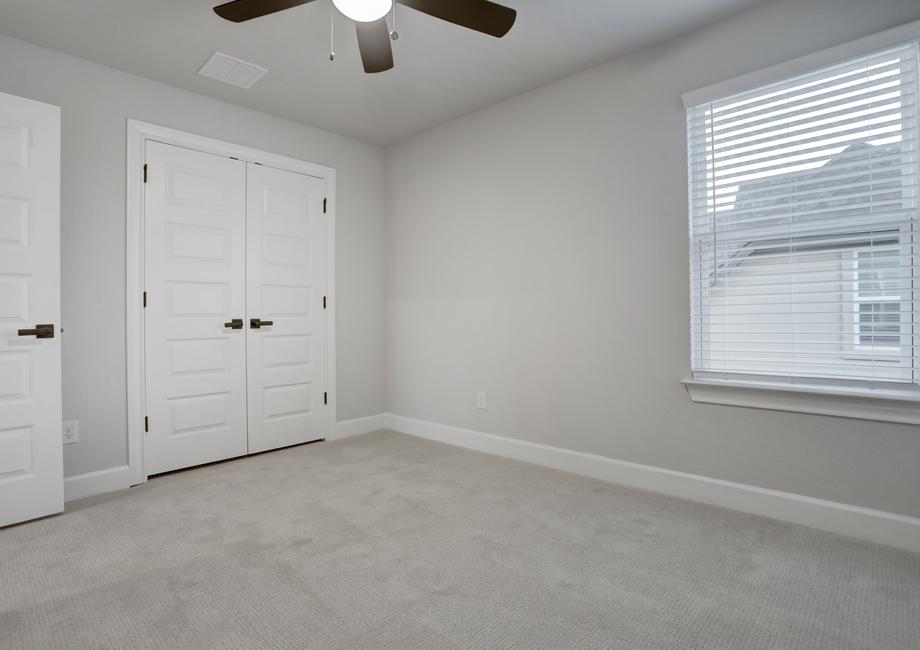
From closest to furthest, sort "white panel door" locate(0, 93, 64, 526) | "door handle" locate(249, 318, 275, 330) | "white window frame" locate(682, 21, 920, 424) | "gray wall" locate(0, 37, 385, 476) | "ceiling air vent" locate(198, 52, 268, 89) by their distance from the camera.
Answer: "white window frame" locate(682, 21, 920, 424) → "white panel door" locate(0, 93, 64, 526) → "gray wall" locate(0, 37, 385, 476) → "ceiling air vent" locate(198, 52, 268, 89) → "door handle" locate(249, 318, 275, 330)

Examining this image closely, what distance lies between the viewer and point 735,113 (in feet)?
8.12

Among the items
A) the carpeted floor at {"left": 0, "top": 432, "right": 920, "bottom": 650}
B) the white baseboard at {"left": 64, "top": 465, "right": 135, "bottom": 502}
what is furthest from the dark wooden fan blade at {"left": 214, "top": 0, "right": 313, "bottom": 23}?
the white baseboard at {"left": 64, "top": 465, "right": 135, "bottom": 502}

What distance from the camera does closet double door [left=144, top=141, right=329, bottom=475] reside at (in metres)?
3.12

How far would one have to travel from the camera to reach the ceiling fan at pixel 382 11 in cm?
188

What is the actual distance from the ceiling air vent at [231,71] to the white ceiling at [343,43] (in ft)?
0.17

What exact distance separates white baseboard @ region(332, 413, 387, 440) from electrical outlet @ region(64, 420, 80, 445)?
1.74m

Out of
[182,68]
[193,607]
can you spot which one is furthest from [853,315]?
[182,68]

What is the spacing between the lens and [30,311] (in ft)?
7.95

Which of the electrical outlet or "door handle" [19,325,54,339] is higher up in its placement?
"door handle" [19,325,54,339]

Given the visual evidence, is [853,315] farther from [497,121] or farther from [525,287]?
[497,121]

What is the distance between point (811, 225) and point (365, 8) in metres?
2.23

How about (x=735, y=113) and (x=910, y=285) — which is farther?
(x=735, y=113)

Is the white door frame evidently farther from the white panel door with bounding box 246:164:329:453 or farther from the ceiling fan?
the ceiling fan

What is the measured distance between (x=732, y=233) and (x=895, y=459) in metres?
1.24
